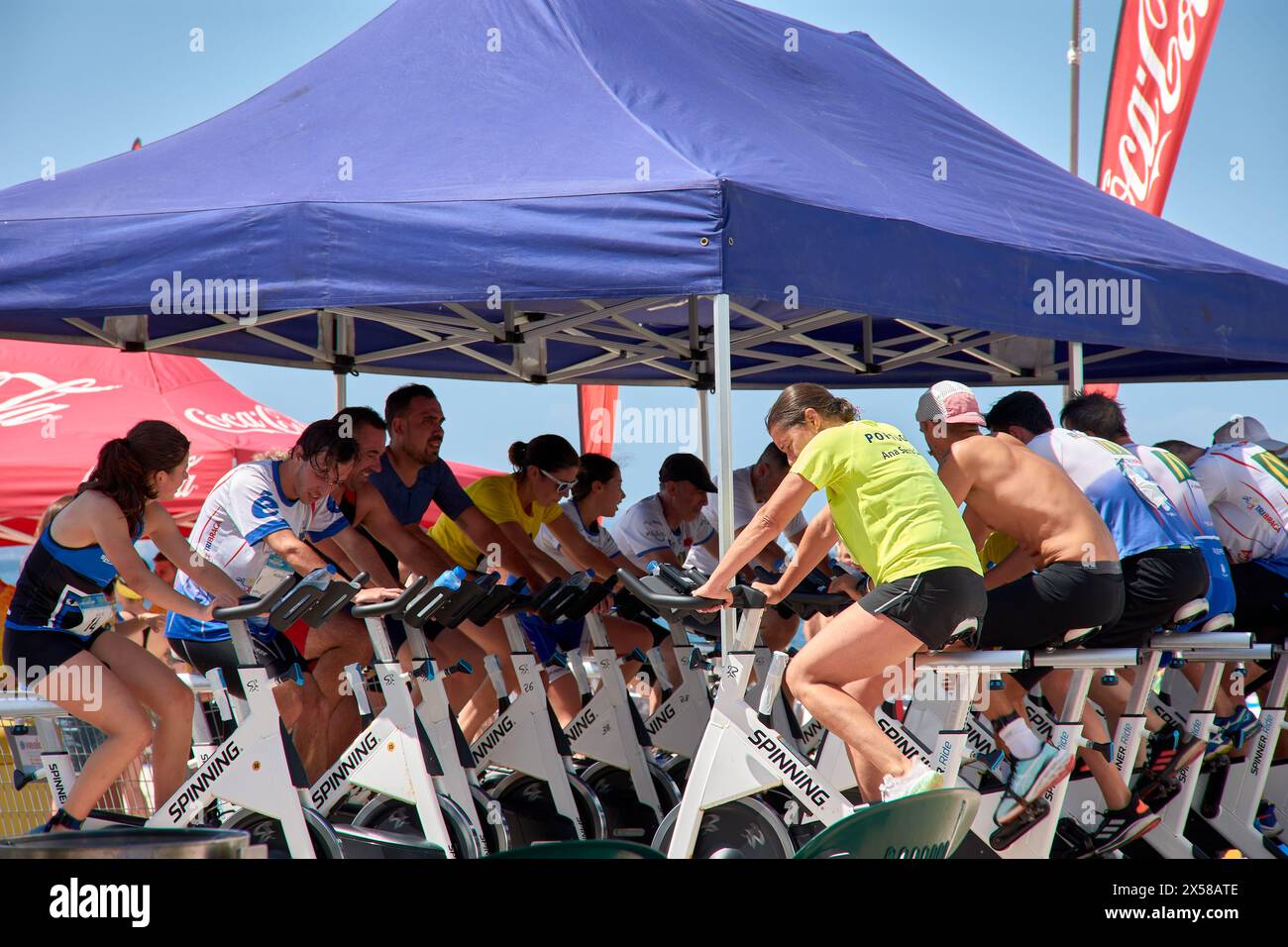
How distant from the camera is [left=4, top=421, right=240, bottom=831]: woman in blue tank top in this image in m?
4.34

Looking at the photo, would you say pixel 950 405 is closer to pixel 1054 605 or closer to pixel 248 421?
pixel 1054 605

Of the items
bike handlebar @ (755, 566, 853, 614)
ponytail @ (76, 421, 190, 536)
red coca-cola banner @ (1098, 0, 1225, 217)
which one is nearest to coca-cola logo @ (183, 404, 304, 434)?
ponytail @ (76, 421, 190, 536)

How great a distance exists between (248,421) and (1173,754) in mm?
7391

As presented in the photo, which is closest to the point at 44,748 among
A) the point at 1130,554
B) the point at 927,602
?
the point at 927,602

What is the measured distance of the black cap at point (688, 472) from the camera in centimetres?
752

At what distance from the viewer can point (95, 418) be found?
32.2ft

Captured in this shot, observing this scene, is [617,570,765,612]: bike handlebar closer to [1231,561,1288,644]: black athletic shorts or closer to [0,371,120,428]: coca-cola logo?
[1231,561,1288,644]: black athletic shorts

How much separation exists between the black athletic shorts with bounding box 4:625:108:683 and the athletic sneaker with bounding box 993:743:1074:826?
316 centimetres

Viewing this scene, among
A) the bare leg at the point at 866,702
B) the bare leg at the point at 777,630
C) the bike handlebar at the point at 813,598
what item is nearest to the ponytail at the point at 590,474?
the bare leg at the point at 777,630

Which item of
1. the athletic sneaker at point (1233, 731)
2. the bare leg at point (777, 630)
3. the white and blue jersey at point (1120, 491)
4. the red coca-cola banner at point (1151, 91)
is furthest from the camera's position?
the red coca-cola banner at point (1151, 91)

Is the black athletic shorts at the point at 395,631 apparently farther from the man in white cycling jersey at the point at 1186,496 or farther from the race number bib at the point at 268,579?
the man in white cycling jersey at the point at 1186,496

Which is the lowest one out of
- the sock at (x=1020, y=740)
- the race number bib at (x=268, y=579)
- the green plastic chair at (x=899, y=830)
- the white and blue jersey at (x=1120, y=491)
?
the sock at (x=1020, y=740)

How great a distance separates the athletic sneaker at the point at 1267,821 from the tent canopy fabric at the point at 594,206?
2.02 m
